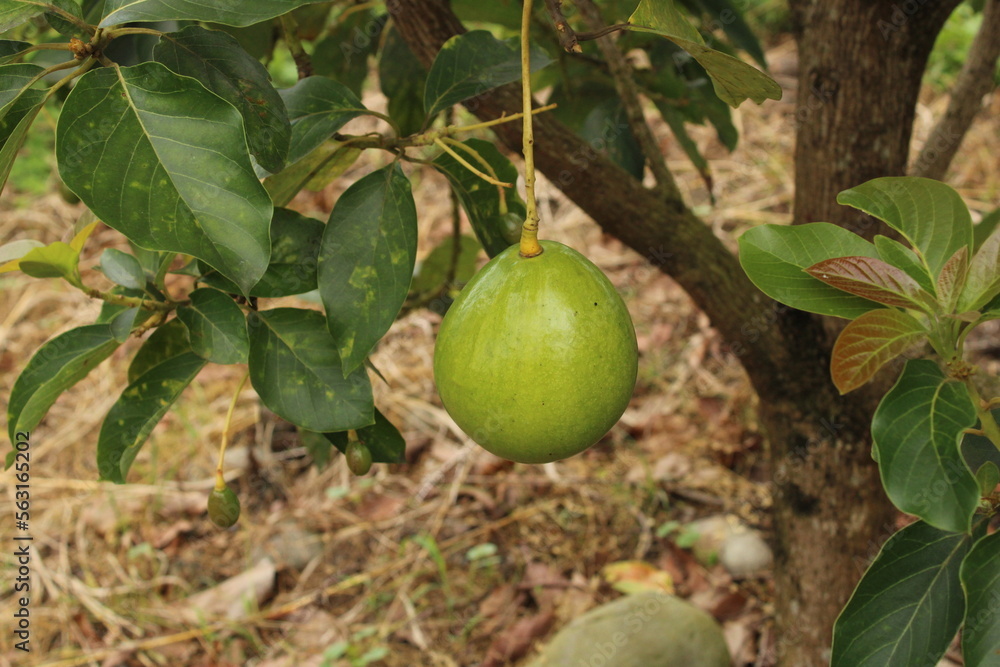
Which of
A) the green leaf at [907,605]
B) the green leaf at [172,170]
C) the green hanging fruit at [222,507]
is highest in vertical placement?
the green leaf at [172,170]

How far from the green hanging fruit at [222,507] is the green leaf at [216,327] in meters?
0.18

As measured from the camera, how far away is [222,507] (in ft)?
3.30

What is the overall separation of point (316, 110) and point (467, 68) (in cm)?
19

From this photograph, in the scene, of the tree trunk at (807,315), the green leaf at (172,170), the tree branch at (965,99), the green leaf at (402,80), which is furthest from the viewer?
the tree branch at (965,99)

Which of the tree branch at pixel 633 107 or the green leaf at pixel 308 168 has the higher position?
the green leaf at pixel 308 168

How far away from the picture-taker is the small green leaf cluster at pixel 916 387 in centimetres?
80

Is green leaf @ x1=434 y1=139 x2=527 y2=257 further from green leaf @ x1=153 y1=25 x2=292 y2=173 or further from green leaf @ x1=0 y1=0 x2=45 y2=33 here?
green leaf @ x1=0 y1=0 x2=45 y2=33

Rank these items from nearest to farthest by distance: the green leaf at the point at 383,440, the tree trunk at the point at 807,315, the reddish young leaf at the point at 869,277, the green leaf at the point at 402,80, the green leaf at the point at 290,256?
1. the reddish young leaf at the point at 869,277
2. the green leaf at the point at 290,256
3. the green leaf at the point at 383,440
4. the tree trunk at the point at 807,315
5. the green leaf at the point at 402,80

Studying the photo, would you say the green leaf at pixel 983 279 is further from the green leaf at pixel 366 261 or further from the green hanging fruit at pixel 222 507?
the green hanging fruit at pixel 222 507

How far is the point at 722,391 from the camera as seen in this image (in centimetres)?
274

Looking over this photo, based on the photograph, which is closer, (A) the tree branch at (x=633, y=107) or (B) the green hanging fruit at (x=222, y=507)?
(B) the green hanging fruit at (x=222, y=507)

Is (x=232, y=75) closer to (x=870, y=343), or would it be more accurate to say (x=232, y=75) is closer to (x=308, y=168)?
(x=308, y=168)

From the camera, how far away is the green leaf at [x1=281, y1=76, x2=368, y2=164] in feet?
3.12

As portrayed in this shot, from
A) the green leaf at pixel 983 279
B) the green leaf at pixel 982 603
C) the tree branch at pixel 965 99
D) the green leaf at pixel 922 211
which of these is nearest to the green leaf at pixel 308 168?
the green leaf at pixel 922 211
